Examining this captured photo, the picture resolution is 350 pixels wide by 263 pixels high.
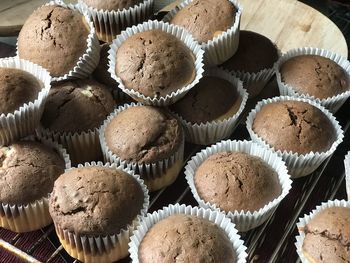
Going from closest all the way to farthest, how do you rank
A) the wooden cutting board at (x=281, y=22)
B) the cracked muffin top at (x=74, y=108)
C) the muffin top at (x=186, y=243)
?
the muffin top at (x=186, y=243)
the cracked muffin top at (x=74, y=108)
the wooden cutting board at (x=281, y=22)

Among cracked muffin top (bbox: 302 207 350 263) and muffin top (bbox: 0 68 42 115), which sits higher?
muffin top (bbox: 0 68 42 115)

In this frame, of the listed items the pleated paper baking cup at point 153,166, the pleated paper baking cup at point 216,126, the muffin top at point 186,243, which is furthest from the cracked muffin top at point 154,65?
the muffin top at point 186,243

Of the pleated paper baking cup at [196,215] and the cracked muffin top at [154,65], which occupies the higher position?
the cracked muffin top at [154,65]

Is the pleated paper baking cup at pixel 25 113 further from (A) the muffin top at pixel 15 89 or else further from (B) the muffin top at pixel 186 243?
(B) the muffin top at pixel 186 243

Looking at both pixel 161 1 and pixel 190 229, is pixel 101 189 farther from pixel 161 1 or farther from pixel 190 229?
pixel 161 1

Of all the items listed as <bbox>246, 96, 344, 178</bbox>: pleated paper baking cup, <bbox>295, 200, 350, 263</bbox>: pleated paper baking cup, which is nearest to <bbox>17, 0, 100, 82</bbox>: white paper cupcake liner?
<bbox>246, 96, 344, 178</bbox>: pleated paper baking cup

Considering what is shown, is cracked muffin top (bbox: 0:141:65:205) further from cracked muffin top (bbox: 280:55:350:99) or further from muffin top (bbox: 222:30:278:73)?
cracked muffin top (bbox: 280:55:350:99)

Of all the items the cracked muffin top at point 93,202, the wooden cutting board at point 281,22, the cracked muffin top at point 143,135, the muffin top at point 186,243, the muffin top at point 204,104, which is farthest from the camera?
the wooden cutting board at point 281,22
